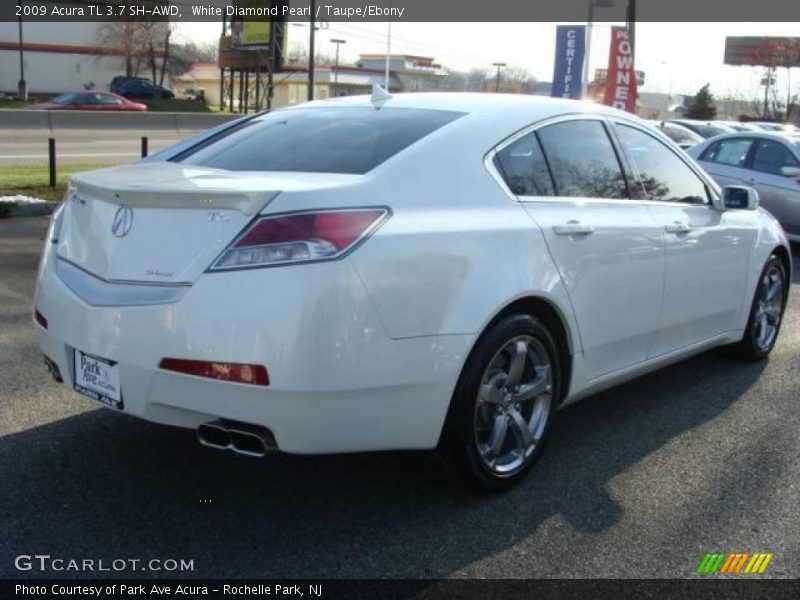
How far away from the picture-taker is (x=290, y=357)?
9.45 feet

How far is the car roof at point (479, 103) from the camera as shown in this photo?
3.95 metres

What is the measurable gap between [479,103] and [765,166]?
27.9 ft

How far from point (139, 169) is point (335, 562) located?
1855 mm

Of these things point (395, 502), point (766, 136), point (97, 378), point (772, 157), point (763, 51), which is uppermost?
point (763, 51)

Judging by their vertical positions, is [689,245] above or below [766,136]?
below

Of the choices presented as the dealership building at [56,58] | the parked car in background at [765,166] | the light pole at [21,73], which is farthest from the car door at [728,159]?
the dealership building at [56,58]

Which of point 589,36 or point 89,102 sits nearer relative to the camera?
point 589,36

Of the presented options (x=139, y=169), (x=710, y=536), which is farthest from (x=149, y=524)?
(x=710, y=536)

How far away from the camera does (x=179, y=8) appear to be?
187 feet

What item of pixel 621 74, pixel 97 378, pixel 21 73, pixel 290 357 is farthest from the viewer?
pixel 21 73

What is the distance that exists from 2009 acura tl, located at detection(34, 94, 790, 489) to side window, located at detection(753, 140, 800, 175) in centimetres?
751

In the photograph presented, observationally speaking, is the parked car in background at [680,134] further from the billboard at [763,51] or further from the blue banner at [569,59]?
the billboard at [763,51]

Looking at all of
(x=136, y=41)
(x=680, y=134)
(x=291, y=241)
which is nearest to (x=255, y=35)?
(x=136, y=41)

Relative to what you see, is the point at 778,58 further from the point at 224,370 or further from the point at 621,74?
the point at 224,370
